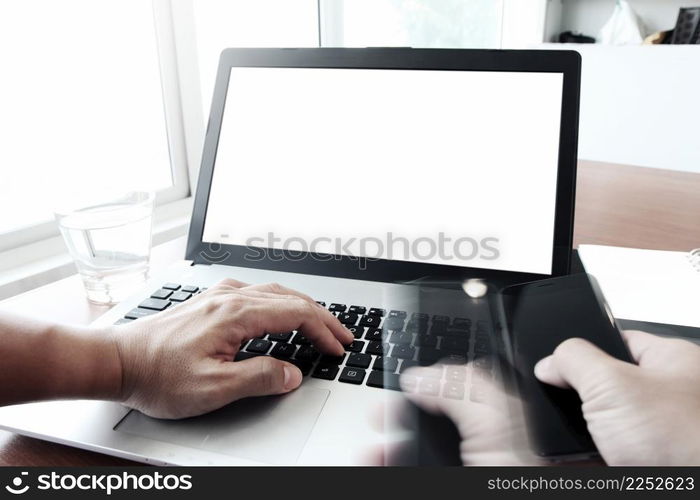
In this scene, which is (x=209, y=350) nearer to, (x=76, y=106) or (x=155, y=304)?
(x=155, y=304)

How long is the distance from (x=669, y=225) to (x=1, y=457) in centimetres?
94

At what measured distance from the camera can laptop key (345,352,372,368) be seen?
47 centimetres

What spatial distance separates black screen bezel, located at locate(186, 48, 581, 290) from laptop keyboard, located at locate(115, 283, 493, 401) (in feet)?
0.30

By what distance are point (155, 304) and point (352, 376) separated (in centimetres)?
25

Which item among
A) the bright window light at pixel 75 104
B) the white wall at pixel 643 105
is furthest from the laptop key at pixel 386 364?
the white wall at pixel 643 105

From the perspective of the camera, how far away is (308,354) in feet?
1.58

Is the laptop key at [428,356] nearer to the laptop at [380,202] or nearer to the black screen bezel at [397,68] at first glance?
the laptop at [380,202]

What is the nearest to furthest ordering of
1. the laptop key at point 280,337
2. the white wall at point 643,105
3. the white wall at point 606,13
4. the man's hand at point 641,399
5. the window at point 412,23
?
the man's hand at point 641,399
the laptop key at point 280,337
the window at point 412,23
the white wall at point 643,105
the white wall at point 606,13

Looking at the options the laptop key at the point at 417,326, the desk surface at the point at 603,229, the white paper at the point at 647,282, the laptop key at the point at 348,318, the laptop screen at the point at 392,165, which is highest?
the laptop screen at the point at 392,165

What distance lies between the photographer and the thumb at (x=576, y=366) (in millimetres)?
334

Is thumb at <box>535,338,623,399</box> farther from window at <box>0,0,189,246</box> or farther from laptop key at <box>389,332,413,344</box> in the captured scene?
window at <box>0,0,189,246</box>

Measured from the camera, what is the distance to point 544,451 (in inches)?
12.6

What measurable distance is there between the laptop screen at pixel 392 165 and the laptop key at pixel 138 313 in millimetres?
142

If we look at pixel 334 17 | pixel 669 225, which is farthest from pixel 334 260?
pixel 334 17
